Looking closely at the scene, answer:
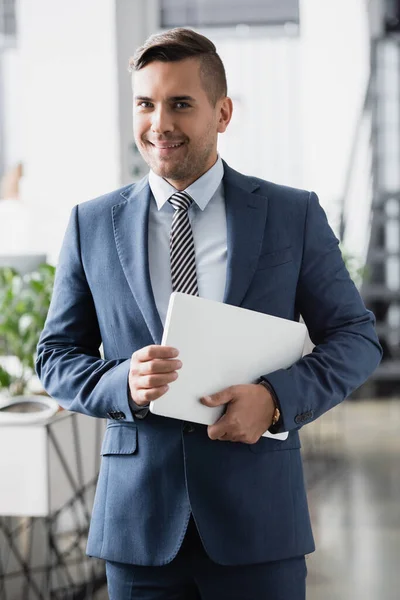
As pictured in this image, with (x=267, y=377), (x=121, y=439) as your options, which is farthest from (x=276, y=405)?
(x=121, y=439)

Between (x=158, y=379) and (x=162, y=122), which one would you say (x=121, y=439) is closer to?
(x=158, y=379)

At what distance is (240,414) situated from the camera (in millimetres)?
1368

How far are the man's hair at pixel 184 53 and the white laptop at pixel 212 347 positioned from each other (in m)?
0.35

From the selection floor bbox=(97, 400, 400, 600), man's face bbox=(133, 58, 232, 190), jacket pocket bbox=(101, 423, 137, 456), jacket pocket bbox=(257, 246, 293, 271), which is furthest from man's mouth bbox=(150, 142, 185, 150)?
floor bbox=(97, 400, 400, 600)

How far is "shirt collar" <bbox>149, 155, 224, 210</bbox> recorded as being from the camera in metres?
1.56

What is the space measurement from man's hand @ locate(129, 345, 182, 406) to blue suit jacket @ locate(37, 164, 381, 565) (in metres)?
0.08

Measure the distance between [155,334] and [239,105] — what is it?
797 centimetres

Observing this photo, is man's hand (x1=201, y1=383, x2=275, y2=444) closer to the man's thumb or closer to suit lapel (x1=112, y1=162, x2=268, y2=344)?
the man's thumb

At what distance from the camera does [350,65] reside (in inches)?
317

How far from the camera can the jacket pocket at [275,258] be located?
4.95 ft

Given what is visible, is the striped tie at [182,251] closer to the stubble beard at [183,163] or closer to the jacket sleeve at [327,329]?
the stubble beard at [183,163]

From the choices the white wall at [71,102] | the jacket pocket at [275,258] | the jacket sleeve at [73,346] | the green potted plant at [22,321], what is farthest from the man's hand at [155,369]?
the white wall at [71,102]

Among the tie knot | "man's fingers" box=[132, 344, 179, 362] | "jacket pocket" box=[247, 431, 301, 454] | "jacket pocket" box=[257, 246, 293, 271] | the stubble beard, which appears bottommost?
"jacket pocket" box=[247, 431, 301, 454]

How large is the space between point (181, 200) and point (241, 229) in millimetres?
110
